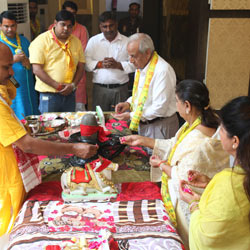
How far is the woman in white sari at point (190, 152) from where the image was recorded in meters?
1.81

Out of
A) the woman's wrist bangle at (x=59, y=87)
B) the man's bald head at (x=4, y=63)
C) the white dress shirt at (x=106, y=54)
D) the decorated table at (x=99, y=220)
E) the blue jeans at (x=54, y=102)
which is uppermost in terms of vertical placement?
the man's bald head at (x=4, y=63)

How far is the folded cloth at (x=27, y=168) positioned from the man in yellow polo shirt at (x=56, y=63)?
1792 mm

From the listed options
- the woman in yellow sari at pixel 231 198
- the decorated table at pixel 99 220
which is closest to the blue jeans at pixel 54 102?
the decorated table at pixel 99 220

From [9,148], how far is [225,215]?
1.19 metres

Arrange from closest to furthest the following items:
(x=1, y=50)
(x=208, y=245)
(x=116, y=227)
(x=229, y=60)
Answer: (x=208, y=245) < (x=116, y=227) < (x=1, y=50) < (x=229, y=60)

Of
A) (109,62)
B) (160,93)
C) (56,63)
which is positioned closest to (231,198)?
(160,93)

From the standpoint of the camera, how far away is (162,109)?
2934 millimetres

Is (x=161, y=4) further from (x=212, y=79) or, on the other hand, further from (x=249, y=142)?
(x=249, y=142)

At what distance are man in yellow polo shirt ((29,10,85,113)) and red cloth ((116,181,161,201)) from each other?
1.92 metres

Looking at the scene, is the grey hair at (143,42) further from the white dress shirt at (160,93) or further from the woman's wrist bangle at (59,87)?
the woman's wrist bangle at (59,87)

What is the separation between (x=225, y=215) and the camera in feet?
4.00

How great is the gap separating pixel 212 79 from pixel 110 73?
1.64 m

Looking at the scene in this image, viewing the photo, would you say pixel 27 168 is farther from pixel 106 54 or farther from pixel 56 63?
pixel 106 54

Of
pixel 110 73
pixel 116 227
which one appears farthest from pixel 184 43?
pixel 116 227
